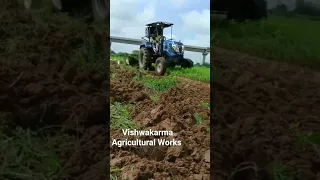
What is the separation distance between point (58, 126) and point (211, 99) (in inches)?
31.6

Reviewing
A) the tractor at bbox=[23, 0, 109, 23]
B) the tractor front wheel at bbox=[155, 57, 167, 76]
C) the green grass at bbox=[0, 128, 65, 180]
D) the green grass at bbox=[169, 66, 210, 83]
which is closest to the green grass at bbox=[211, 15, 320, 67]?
the green grass at bbox=[169, 66, 210, 83]

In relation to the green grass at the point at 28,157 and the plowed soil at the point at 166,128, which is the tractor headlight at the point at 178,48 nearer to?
the plowed soil at the point at 166,128

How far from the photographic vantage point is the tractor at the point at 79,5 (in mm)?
3090

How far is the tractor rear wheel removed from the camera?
3.06 m

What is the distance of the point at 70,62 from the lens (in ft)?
10.2

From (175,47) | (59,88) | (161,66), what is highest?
(175,47)

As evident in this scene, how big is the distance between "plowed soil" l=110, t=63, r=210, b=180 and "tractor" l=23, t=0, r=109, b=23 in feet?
0.94

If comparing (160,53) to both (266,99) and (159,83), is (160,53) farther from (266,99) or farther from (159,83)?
(266,99)

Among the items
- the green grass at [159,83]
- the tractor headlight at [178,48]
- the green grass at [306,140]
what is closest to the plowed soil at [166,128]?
the green grass at [159,83]

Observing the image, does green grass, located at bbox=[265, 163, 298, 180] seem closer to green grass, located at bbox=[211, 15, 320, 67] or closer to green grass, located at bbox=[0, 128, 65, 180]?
green grass, located at bbox=[211, 15, 320, 67]

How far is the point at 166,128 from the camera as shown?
2.91 meters

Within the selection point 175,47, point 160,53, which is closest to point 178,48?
point 175,47

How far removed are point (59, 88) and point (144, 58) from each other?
47 cm

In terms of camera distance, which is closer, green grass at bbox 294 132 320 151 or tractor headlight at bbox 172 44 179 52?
green grass at bbox 294 132 320 151
